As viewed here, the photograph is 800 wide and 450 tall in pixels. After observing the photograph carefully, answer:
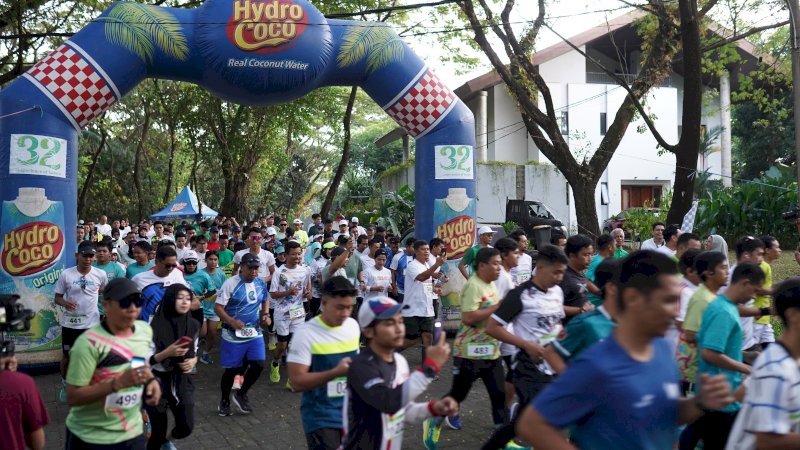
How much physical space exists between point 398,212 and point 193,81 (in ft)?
36.7

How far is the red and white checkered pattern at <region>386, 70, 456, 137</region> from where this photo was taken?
12.3m

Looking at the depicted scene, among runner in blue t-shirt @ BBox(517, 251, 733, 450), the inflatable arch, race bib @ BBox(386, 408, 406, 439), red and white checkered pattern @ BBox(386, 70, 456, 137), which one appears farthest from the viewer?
red and white checkered pattern @ BBox(386, 70, 456, 137)

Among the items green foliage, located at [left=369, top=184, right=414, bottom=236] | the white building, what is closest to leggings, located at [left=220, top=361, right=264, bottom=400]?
green foliage, located at [left=369, top=184, right=414, bottom=236]

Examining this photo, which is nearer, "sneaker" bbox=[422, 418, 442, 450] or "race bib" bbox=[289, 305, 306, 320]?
"sneaker" bbox=[422, 418, 442, 450]

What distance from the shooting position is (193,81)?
39.1 feet

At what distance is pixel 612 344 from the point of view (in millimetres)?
2725

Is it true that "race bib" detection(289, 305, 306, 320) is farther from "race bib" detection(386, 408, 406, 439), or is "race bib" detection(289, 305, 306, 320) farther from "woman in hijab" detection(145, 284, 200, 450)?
"race bib" detection(386, 408, 406, 439)

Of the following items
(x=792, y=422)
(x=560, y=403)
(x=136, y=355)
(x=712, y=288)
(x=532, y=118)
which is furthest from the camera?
(x=532, y=118)

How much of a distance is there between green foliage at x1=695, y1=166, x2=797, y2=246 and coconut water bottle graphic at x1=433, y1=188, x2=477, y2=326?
969 centimetres

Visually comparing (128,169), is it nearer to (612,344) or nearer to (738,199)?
(738,199)

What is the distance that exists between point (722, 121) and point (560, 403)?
29.5 meters

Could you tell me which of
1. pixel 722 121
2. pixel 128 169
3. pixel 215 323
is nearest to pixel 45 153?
pixel 215 323

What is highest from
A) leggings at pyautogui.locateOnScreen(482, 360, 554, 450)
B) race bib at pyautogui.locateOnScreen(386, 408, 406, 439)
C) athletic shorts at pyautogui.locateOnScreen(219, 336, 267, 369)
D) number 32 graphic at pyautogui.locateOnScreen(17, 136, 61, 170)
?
number 32 graphic at pyautogui.locateOnScreen(17, 136, 61, 170)

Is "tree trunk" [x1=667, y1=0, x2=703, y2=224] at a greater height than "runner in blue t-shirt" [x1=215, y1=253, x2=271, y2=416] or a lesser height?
greater
